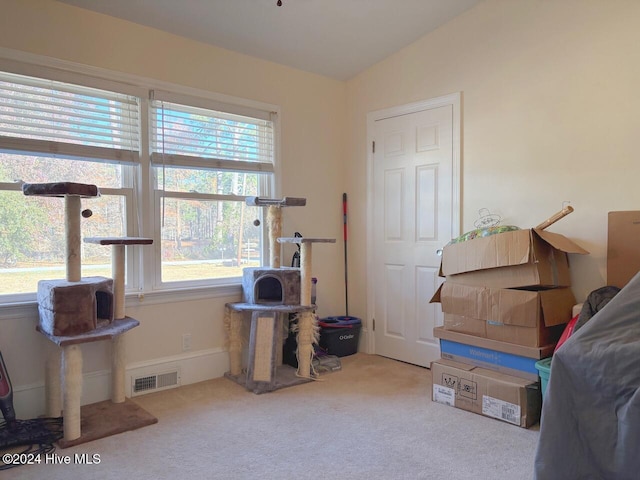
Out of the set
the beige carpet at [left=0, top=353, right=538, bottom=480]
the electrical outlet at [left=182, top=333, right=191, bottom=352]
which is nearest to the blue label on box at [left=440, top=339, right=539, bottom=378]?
the beige carpet at [left=0, top=353, right=538, bottom=480]

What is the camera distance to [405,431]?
103 inches

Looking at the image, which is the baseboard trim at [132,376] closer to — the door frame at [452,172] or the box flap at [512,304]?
the door frame at [452,172]

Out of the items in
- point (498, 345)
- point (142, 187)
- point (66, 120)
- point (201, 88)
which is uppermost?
point (201, 88)

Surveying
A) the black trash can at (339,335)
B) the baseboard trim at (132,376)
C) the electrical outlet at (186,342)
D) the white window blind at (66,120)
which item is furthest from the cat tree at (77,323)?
the black trash can at (339,335)

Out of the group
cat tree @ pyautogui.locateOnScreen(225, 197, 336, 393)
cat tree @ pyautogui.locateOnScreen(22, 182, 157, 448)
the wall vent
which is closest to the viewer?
cat tree @ pyautogui.locateOnScreen(22, 182, 157, 448)

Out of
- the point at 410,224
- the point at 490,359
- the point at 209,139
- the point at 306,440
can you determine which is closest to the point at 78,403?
the point at 306,440

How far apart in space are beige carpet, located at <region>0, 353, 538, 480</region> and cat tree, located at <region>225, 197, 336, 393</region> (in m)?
0.17

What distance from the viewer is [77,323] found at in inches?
98.6

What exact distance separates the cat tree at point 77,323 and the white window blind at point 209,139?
77 cm

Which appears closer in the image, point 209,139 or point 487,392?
point 487,392

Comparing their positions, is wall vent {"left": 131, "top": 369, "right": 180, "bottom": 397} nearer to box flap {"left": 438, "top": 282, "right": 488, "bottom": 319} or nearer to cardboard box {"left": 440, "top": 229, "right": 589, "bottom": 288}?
box flap {"left": 438, "top": 282, "right": 488, "bottom": 319}

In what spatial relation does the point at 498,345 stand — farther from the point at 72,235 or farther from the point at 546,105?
the point at 72,235

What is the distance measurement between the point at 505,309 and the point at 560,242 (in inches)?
19.5

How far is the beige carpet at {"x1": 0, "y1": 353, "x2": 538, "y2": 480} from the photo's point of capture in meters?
2.20
